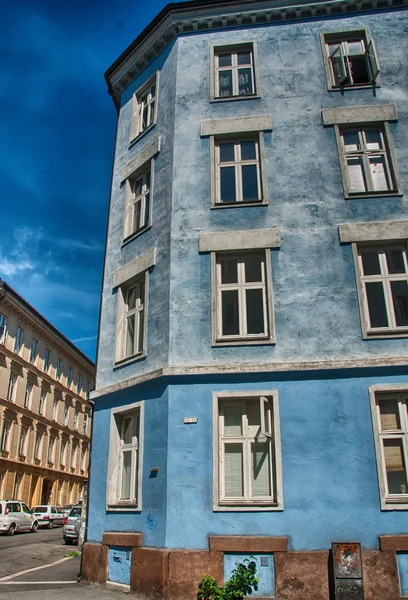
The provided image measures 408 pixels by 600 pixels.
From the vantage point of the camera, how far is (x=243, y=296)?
1173 cm

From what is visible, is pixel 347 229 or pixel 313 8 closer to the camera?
pixel 347 229

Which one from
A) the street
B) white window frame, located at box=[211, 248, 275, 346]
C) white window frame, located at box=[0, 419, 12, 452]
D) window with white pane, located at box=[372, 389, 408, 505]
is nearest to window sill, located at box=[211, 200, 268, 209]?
white window frame, located at box=[211, 248, 275, 346]

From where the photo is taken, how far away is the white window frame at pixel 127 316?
1269cm

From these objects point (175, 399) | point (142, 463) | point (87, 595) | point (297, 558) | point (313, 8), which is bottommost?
point (87, 595)

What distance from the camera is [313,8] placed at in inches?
574

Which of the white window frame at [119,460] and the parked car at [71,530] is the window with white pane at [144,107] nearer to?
the white window frame at [119,460]

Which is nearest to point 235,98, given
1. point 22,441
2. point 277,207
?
point 277,207

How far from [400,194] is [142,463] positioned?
26.4ft

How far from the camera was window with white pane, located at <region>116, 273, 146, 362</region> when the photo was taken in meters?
12.8

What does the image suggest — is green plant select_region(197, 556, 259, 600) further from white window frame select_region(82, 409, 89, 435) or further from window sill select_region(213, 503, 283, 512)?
white window frame select_region(82, 409, 89, 435)

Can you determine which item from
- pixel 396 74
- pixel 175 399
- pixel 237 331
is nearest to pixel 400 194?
pixel 396 74

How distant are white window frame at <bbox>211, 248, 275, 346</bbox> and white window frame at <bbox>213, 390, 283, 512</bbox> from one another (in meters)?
1.11

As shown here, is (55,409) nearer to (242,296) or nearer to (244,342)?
(242,296)

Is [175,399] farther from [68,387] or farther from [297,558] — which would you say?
[68,387]
